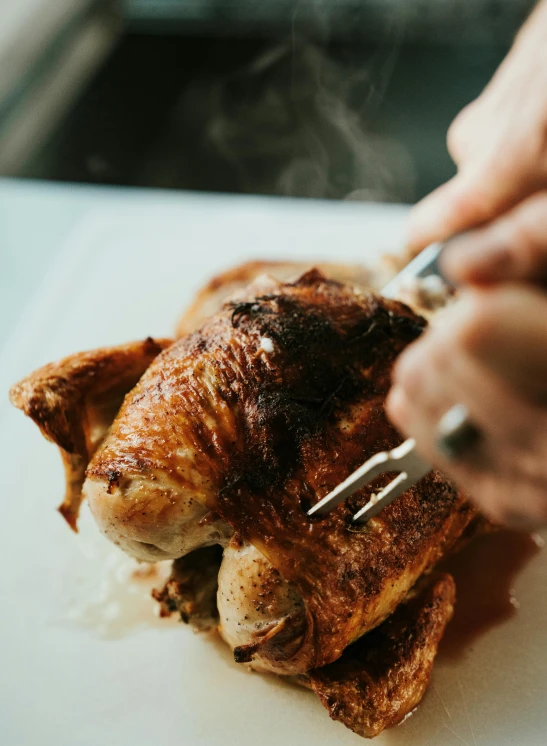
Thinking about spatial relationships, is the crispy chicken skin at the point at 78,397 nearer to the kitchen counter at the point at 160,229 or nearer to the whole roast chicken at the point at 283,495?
the whole roast chicken at the point at 283,495

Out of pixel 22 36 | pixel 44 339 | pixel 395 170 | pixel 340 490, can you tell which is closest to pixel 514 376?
pixel 340 490

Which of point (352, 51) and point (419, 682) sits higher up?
point (352, 51)

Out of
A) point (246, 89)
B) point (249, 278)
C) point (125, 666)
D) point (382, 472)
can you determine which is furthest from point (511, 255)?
point (246, 89)

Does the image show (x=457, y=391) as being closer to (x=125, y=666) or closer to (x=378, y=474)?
(x=378, y=474)

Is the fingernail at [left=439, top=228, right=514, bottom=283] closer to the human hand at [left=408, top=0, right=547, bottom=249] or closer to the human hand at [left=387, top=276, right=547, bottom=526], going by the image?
the human hand at [left=387, top=276, right=547, bottom=526]

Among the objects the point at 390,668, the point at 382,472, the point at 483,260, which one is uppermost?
the point at 483,260

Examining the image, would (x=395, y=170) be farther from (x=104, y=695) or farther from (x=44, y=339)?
(x=104, y=695)
